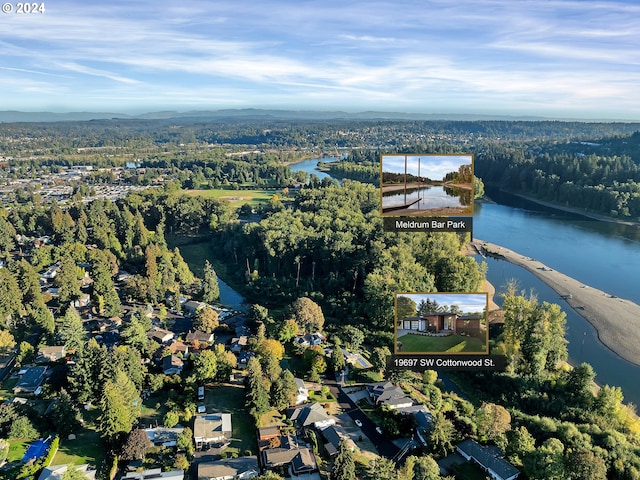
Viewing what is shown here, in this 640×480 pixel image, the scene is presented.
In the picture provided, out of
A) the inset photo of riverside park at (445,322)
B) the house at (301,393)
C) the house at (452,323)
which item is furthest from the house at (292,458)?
the house at (452,323)

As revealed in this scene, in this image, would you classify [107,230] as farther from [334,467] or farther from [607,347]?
[607,347]

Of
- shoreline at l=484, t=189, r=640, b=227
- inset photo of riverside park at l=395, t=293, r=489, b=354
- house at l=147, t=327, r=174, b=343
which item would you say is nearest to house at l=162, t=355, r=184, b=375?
house at l=147, t=327, r=174, b=343

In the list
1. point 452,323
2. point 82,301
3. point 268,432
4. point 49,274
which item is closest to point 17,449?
point 268,432

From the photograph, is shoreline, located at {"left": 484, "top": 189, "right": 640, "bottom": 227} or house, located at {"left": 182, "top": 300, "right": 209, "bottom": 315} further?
shoreline, located at {"left": 484, "top": 189, "right": 640, "bottom": 227}

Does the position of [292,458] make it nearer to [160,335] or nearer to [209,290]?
[160,335]

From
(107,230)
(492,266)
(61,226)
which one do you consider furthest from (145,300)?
(492,266)

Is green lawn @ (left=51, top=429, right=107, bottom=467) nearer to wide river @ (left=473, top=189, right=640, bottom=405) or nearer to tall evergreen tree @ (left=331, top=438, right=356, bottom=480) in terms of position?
tall evergreen tree @ (left=331, top=438, right=356, bottom=480)
